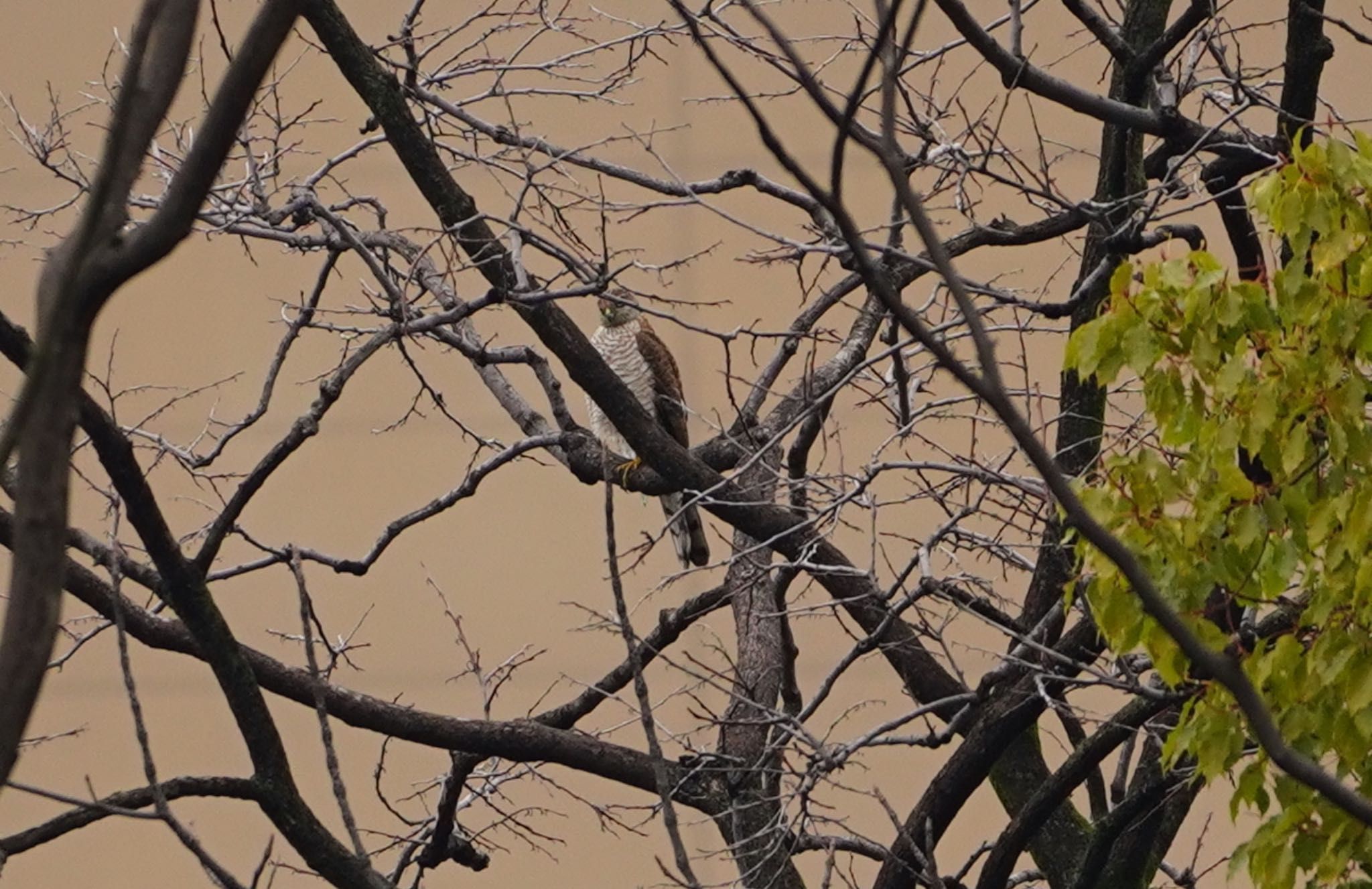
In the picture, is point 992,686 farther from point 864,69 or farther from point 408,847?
point 864,69

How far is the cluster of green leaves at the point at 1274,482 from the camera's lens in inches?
102

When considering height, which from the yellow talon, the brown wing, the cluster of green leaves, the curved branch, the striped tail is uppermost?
the brown wing

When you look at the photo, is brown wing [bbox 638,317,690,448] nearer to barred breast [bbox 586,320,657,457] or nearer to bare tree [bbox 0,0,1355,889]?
barred breast [bbox 586,320,657,457]

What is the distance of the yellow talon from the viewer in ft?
16.7

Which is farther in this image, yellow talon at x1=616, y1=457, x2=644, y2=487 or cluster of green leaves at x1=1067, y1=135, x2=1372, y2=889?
yellow talon at x1=616, y1=457, x2=644, y2=487

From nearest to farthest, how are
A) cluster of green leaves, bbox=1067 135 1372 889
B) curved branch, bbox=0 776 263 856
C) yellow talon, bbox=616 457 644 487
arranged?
1. cluster of green leaves, bbox=1067 135 1372 889
2. curved branch, bbox=0 776 263 856
3. yellow talon, bbox=616 457 644 487

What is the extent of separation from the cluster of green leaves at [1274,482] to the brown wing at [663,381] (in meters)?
3.87

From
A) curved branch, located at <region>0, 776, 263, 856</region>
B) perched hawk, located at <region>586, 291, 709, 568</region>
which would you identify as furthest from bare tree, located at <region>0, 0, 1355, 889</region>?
perched hawk, located at <region>586, 291, 709, 568</region>

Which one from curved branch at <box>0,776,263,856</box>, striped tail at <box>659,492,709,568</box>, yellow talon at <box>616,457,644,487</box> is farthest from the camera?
striped tail at <box>659,492,709,568</box>

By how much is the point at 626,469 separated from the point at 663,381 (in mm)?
1482

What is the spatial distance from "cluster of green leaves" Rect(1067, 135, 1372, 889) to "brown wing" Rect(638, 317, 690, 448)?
3.87m

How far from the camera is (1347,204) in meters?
2.62

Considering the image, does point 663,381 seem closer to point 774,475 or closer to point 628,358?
point 628,358

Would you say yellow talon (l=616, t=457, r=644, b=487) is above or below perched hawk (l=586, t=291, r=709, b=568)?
below
